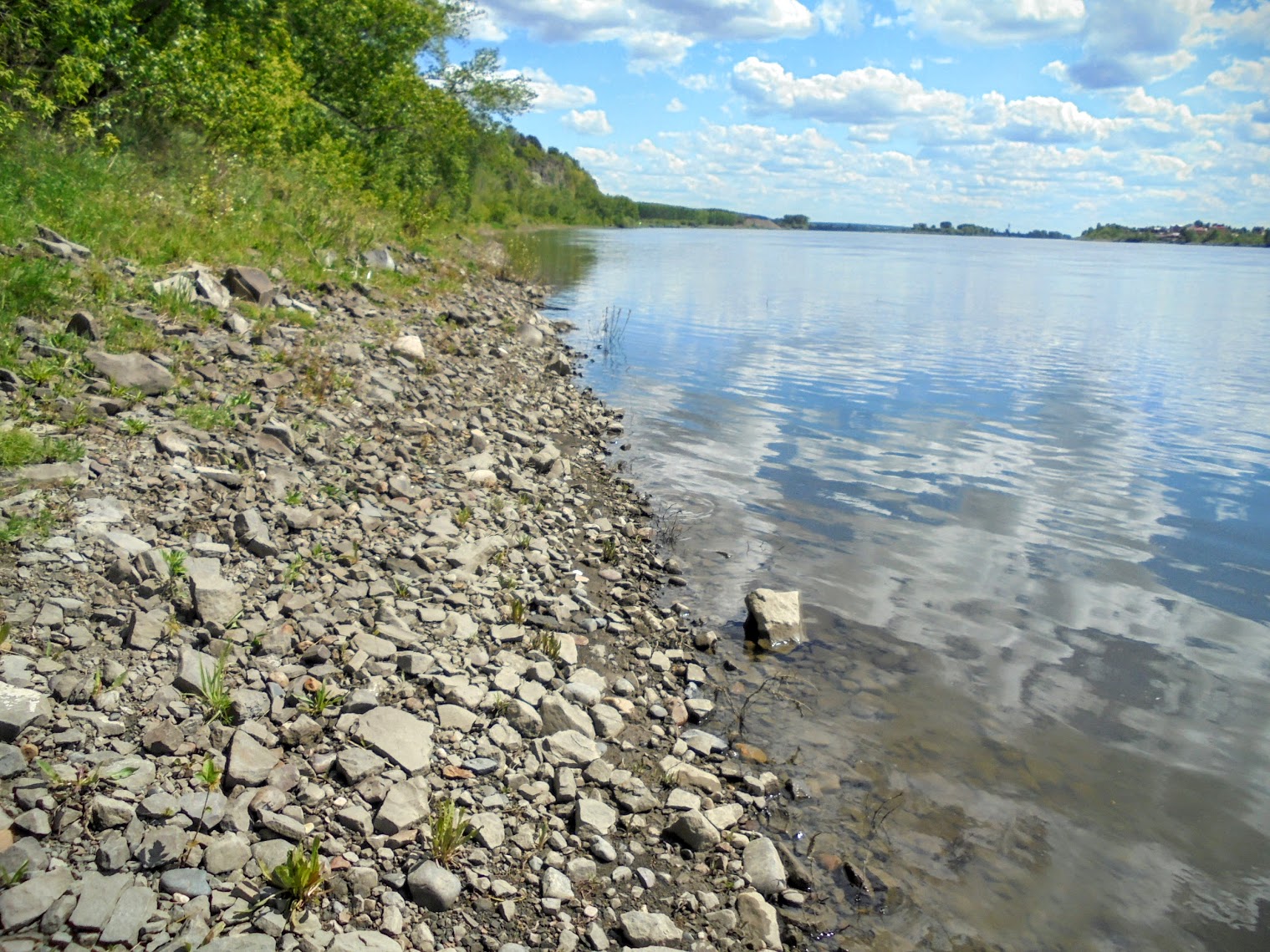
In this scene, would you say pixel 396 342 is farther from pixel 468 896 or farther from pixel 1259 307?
pixel 1259 307

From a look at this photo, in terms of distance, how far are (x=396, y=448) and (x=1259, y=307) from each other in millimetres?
62432

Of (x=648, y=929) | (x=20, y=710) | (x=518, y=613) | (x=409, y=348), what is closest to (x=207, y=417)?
(x=518, y=613)

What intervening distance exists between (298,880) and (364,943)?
1.58ft

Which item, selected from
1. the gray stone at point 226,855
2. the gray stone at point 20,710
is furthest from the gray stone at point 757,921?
the gray stone at point 20,710

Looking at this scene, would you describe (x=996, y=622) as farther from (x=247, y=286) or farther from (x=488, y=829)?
(x=247, y=286)

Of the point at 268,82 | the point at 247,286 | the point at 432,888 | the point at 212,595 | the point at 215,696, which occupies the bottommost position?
the point at 432,888

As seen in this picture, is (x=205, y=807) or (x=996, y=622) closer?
(x=205, y=807)

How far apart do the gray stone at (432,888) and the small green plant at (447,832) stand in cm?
17

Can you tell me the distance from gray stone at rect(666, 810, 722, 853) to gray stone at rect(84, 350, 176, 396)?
23.9ft

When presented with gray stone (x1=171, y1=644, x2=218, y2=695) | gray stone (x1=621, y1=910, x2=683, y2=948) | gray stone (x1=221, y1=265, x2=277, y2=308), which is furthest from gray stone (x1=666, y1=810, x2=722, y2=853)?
gray stone (x1=221, y1=265, x2=277, y2=308)

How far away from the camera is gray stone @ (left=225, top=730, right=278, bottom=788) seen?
4.91 metres

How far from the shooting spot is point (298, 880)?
4336 mm

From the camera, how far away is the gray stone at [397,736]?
559 cm

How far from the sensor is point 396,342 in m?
16.0
